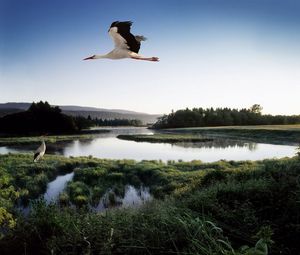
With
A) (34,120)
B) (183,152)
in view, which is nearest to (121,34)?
(183,152)

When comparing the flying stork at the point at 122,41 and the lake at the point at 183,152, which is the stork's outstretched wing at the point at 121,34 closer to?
the flying stork at the point at 122,41

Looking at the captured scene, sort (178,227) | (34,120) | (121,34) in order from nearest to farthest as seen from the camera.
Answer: (121,34) → (178,227) → (34,120)

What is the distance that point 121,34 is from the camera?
497cm

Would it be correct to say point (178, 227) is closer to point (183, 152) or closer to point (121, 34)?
point (121, 34)

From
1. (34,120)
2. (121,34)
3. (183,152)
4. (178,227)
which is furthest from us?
(34,120)

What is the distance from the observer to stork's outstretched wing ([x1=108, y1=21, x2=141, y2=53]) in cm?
492

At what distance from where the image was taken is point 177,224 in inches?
217

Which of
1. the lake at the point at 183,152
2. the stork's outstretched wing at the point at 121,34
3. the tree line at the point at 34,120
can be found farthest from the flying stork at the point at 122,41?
the tree line at the point at 34,120

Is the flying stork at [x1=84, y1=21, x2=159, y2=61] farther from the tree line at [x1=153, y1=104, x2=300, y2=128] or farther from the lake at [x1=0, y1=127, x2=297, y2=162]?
the tree line at [x1=153, y1=104, x2=300, y2=128]

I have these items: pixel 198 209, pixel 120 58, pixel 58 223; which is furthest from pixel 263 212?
pixel 120 58

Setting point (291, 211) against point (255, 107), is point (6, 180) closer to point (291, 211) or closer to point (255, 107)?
point (291, 211)

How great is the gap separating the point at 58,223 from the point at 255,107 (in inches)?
5394

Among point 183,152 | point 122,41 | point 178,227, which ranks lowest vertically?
point 183,152

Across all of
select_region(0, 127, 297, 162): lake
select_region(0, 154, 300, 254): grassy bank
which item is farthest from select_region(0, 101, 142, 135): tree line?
select_region(0, 154, 300, 254): grassy bank
